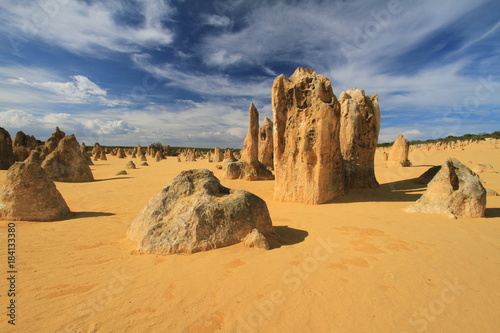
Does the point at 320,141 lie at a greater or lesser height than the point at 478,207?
greater

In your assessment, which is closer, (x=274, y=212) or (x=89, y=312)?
(x=89, y=312)

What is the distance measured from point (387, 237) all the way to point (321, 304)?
8.35ft

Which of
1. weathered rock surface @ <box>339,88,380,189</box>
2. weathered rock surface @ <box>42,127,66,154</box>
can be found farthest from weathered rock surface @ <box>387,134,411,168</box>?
weathered rock surface @ <box>42,127,66,154</box>

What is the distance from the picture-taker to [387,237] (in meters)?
4.27

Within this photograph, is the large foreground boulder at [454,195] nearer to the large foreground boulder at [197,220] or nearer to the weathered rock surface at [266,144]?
the large foreground boulder at [197,220]

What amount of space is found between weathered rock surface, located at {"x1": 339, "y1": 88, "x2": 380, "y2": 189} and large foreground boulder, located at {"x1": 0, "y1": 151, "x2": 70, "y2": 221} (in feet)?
30.8

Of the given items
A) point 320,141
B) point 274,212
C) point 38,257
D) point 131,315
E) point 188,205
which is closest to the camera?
point 131,315

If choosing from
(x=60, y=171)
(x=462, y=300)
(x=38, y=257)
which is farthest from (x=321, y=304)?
(x=60, y=171)

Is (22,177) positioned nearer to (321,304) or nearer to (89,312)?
(89,312)

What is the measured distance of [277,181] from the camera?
321 inches

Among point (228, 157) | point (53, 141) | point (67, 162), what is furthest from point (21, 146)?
point (228, 157)

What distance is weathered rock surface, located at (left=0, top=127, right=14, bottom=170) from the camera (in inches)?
613

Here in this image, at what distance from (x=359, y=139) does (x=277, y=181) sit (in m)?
4.25

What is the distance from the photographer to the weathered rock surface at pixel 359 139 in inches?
384
